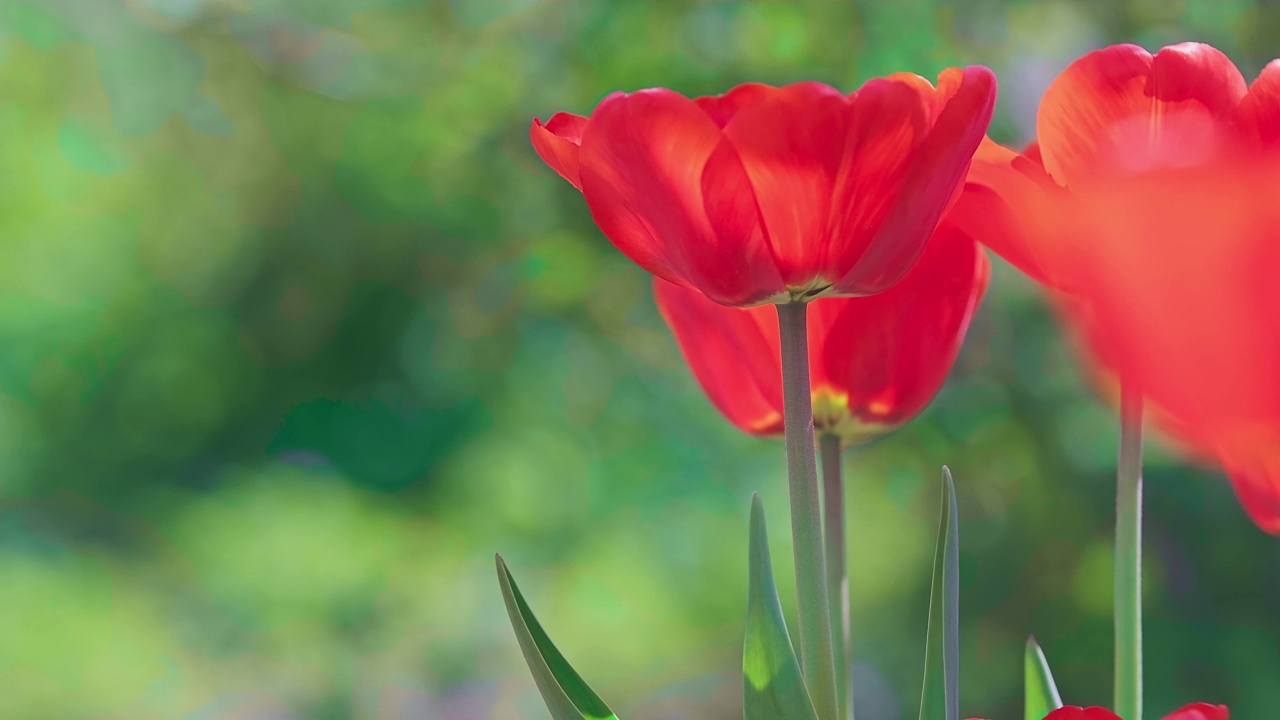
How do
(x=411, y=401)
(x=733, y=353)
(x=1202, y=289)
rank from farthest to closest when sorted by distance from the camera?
(x=411, y=401), (x=733, y=353), (x=1202, y=289)

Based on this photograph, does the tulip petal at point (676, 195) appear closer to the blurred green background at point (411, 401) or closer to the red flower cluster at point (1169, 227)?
the red flower cluster at point (1169, 227)

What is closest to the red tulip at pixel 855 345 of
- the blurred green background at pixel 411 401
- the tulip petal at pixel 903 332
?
the tulip petal at pixel 903 332

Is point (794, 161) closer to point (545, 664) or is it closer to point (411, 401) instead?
point (545, 664)

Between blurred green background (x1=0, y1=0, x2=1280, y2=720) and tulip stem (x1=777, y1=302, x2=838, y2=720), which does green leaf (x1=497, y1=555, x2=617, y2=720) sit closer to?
tulip stem (x1=777, y1=302, x2=838, y2=720)

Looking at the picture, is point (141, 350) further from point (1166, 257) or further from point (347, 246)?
point (1166, 257)

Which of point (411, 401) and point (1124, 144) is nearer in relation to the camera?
point (1124, 144)

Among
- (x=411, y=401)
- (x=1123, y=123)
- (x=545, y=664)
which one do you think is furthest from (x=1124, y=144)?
(x=411, y=401)
